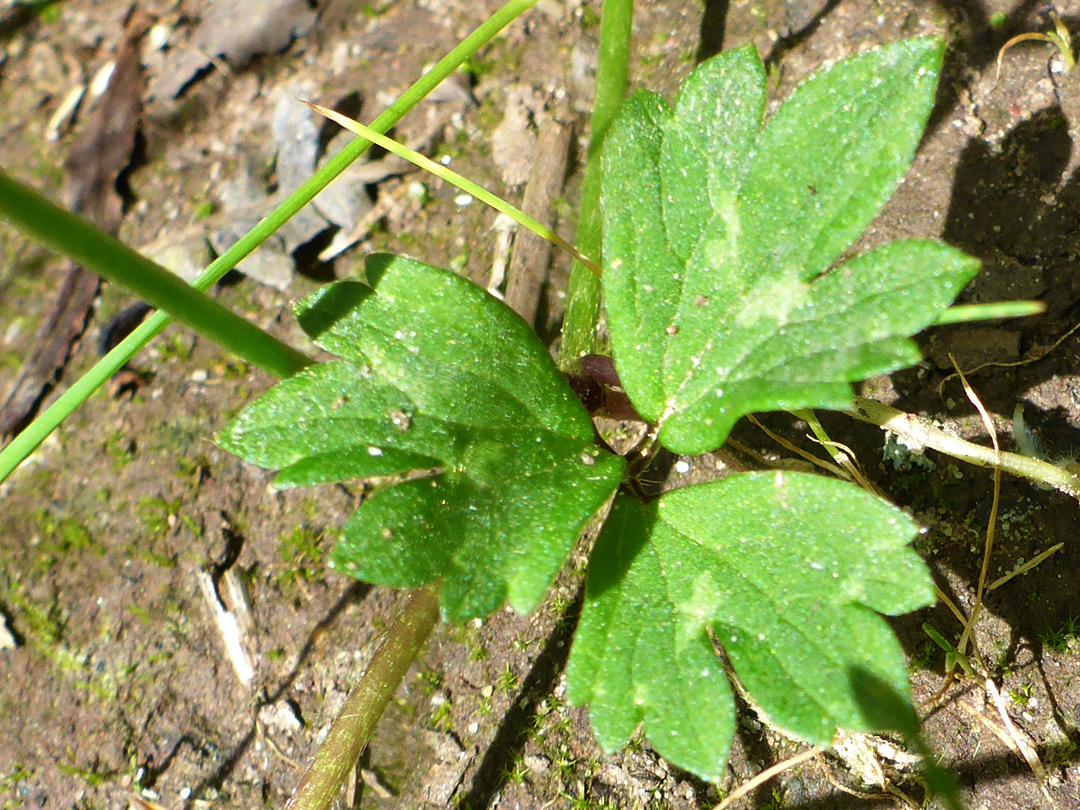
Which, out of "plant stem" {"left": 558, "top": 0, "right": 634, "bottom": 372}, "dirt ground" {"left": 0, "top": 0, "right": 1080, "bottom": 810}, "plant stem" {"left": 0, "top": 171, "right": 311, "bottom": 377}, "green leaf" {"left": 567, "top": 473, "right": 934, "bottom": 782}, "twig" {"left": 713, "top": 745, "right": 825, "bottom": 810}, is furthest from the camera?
"plant stem" {"left": 558, "top": 0, "right": 634, "bottom": 372}

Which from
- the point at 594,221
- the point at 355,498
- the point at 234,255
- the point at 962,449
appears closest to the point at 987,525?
the point at 962,449

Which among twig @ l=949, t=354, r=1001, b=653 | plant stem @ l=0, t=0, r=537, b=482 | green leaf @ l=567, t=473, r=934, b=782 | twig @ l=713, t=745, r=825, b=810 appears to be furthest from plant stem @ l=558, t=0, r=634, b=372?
twig @ l=713, t=745, r=825, b=810

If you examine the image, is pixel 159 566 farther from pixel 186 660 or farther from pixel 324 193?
pixel 324 193

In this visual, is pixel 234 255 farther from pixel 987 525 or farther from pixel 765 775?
pixel 987 525

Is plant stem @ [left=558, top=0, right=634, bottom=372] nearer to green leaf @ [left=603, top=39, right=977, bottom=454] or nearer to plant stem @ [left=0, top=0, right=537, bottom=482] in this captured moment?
plant stem @ [left=0, top=0, right=537, bottom=482]

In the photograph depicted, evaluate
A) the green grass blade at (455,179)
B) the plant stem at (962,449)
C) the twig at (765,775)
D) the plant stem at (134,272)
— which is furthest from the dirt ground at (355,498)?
the plant stem at (134,272)
